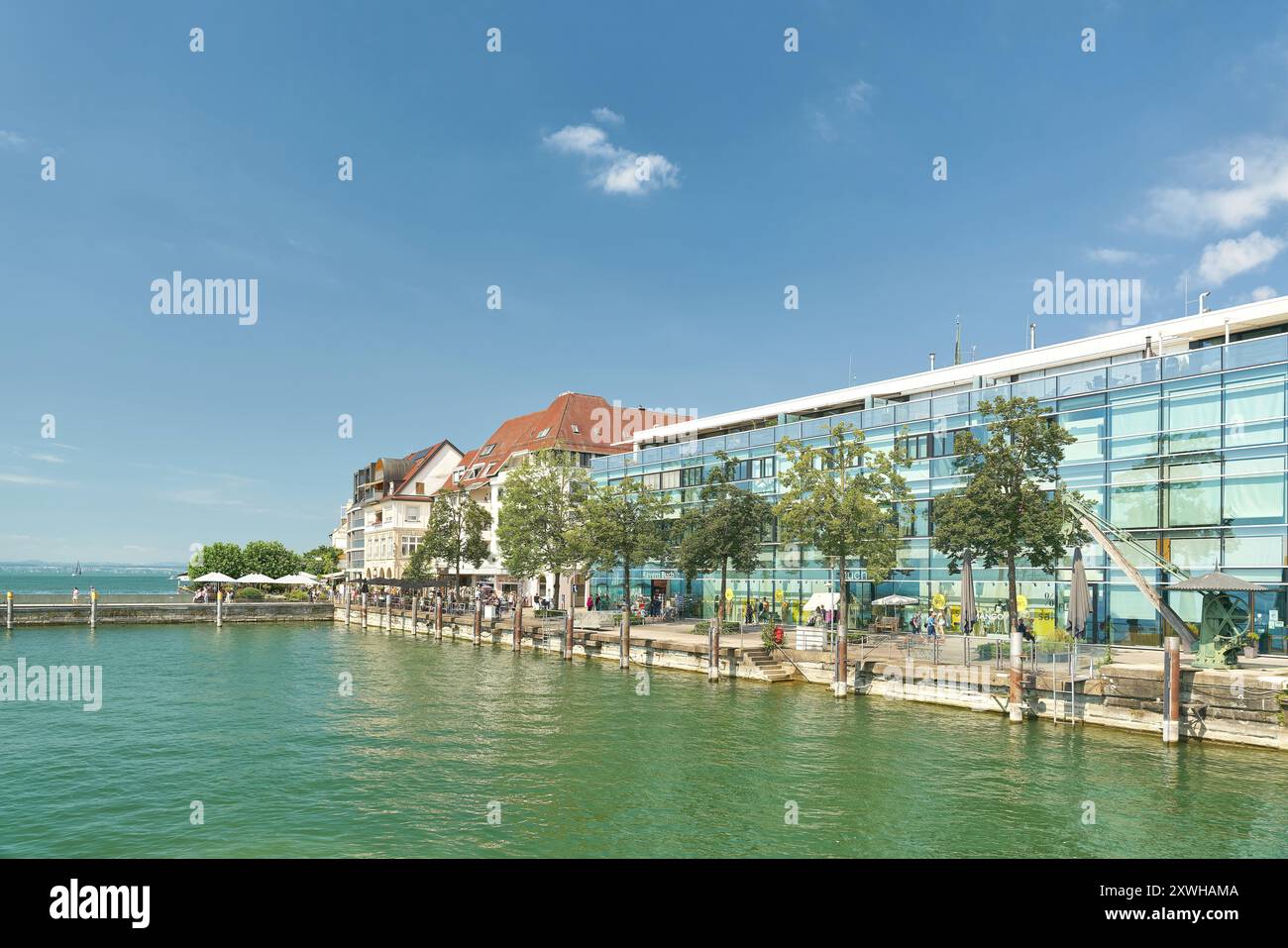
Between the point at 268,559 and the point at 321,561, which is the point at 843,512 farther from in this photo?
the point at 321,561

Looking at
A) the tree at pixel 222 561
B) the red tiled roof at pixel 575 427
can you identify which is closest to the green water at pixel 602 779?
the red tiled roof at pixel 575 427

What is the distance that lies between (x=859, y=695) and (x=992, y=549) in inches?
294

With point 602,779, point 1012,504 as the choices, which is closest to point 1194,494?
point 1012,504

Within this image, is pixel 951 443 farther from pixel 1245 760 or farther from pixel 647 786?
pixel 647 786

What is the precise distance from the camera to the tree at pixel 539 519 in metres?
61.2

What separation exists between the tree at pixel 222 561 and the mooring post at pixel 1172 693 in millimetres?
91388

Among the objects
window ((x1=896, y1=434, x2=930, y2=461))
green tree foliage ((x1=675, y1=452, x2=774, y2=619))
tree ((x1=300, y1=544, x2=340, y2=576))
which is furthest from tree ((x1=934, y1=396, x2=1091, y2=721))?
tree ((x1=300, y1=544, x2=340, y2=576))

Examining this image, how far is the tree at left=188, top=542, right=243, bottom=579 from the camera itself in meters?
96.9

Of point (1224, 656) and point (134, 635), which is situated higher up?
point (1224, 656)

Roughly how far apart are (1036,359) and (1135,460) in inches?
503

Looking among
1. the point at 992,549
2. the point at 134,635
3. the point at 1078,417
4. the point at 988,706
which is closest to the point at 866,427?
the point at 1078,417

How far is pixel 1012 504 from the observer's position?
111 feet

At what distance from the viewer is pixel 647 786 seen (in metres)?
21.8

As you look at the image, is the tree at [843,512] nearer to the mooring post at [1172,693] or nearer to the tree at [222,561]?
the mooring post at [1172,693]
